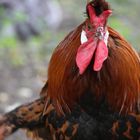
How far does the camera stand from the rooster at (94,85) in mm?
3672

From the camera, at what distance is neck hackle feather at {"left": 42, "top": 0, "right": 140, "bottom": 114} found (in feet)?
12.1

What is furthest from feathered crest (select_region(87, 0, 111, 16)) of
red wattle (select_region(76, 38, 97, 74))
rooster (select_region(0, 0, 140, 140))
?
red wattle (select_region(76, 38, 97, 74))

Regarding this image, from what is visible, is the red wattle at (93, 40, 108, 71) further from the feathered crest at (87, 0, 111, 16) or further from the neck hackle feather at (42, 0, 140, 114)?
the feathered crest at (87, 0, 111, 16)

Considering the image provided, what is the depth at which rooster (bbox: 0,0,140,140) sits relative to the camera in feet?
Result: 12.0

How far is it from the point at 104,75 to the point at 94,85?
4.2 inches

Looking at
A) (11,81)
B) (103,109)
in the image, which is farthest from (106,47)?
(11,81)

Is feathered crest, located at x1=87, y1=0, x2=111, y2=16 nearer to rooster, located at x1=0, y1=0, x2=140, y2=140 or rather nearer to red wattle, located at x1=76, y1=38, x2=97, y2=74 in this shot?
rooster, located at x1=0, y1=0, x2=140, y2=140

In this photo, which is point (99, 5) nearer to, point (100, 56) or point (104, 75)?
point (100, 56)

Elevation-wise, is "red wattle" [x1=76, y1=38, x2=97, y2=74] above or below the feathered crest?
below

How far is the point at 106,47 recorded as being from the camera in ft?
11.9

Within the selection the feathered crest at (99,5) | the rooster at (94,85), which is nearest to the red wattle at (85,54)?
the rooster at (94,85)

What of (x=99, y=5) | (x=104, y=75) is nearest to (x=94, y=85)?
(x=104, y=75)

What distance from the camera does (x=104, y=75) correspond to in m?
3.71

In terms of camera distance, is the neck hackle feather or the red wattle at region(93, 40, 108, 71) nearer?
the red wattle at region(93, 40, 108, 71)
